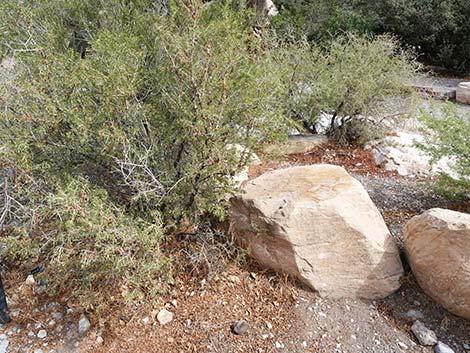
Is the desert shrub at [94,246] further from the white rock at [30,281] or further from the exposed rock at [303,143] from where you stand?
the exposed rock at [303,143]

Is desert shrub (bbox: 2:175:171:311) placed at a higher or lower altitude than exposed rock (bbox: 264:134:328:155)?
higher

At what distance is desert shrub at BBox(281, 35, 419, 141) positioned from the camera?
507 centimetres

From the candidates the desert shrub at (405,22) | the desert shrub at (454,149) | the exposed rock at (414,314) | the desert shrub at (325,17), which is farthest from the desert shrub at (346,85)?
the desert shrub at (325,17)

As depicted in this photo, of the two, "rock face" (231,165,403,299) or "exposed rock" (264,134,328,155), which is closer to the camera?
"rock face" (231,165,403,299)

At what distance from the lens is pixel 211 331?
217cm

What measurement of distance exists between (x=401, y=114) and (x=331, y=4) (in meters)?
8.64

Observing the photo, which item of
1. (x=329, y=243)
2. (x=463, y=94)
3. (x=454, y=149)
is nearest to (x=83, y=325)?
(x=329, y=243)

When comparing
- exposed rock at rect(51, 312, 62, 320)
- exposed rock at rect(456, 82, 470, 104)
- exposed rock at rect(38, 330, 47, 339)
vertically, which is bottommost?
exposed rock at rect(456, 82, 470, 104)

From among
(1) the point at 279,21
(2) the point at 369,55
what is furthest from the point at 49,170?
(1) the point at 279,21

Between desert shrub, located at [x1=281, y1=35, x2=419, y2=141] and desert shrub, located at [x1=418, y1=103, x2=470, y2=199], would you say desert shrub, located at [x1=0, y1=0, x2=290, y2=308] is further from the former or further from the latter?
desert shrub, located at [x1=281, y1=35, x2=419, y2=141]

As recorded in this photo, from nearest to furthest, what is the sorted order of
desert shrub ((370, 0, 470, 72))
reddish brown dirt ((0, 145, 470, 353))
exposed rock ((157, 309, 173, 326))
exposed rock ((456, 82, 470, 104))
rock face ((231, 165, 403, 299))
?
reddish brown dirt ((0, 145, 470, 353)) < exposed rock ((157, 309, 173, 326)) < rock face ((231, 165, 403, 299)) < exposed rock ((456, 82, 470, 104)) < desert shrub ((370, 0, 470, 72))

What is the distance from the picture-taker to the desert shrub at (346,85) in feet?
16.6

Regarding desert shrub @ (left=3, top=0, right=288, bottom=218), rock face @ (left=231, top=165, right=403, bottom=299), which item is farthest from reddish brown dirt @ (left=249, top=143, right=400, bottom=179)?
desert shrub @ (left=3, top=0, right=288, bottom=218)

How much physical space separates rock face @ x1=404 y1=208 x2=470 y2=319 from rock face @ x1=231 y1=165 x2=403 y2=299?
0.19 m
